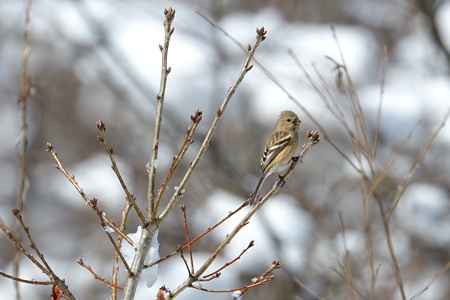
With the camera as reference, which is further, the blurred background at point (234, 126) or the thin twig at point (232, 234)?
the blurred background at point (234, 126)

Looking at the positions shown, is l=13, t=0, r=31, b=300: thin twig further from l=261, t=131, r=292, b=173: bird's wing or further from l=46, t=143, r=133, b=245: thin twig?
l=261, t=131, r=292, b=173: bird's wing

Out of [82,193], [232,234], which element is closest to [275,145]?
[232,234]

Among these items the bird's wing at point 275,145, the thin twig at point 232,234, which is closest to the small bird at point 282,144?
the bird's wing at point 275,145

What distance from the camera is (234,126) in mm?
8523

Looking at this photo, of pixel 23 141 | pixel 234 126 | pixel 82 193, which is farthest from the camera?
pixel 234 126

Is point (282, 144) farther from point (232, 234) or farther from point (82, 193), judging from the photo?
point (82, 193)

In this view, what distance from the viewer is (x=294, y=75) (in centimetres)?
808

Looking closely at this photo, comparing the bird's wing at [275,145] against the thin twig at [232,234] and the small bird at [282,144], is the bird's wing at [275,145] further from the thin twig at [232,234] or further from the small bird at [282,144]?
the thin twig at [232,234]

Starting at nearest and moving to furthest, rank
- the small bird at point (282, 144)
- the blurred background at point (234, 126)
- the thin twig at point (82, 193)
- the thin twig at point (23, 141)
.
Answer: the thin twig at point (82, 193) < the thin twig at point (23, 141) < the small bird at point (282, 144) < the blurred background at point (234, 126)

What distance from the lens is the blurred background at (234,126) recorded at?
22.5 feet

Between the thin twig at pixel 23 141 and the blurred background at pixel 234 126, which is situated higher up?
the blurred background at pixel 234 126

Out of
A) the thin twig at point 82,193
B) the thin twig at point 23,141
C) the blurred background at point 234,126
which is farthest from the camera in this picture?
the blurred background at point 234,126

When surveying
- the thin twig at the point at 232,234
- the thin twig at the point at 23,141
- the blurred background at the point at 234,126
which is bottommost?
the thin twig at the point at 232,234

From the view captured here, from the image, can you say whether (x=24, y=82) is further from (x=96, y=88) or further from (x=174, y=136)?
(x=96, y=88)
